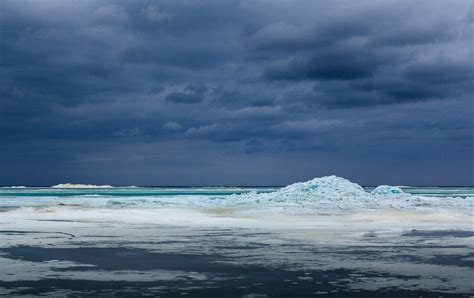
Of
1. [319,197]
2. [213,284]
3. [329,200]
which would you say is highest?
[319,197]

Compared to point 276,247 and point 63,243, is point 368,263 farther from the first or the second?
point 63,243

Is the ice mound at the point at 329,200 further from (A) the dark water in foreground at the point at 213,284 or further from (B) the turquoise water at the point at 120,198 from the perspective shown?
(A) the dark water in foreground at the point at 213,284

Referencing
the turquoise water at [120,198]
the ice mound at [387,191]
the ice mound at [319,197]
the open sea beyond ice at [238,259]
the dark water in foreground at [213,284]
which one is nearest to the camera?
the dark water in foreground at [213,284]

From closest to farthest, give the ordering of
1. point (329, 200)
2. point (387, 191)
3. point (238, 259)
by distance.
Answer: point (238, 259), point (329, 200), point (387, 191)

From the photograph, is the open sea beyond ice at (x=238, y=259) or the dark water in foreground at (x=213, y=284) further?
the open sea beyond ice at (x=238, y=259)

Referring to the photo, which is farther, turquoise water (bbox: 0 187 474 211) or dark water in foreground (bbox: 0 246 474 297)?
turquoise water (bbox: 0 187 474 211)

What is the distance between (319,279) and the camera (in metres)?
11.6

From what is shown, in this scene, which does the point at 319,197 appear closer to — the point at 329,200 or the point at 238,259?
the point at 329,200

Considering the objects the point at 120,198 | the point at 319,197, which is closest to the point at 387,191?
the point at 319,197

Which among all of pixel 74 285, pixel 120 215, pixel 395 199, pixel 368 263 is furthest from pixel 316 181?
pixel 74 285

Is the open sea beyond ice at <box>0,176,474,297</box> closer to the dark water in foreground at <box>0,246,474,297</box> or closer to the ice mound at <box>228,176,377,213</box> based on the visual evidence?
the dark water in foreground at <box>0,246,474,297</box>

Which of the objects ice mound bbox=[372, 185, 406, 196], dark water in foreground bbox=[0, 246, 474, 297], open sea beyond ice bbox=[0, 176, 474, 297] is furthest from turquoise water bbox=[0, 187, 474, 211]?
dark water in foreground bbox=[0, 246, 474, 297]

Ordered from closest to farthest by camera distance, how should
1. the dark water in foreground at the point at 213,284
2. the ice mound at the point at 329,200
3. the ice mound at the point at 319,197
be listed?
the dark water in foreground at the point at 213,284 → the ice mound at the point at 329,200 → the ice mound at the point at 319,197

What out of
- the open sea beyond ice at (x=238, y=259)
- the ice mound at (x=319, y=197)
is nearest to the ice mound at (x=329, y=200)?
the ice mound at (x=319, y=197)
